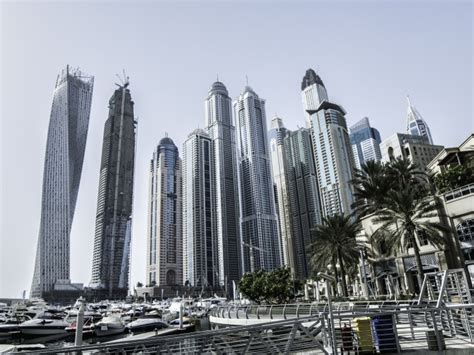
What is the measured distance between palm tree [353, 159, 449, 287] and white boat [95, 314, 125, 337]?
3812 cm

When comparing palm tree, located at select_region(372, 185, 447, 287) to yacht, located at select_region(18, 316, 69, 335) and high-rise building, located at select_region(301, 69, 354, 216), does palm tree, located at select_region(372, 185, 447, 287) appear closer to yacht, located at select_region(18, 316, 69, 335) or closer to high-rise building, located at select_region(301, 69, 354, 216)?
yacht, located at select_region(18, 316, 69, 335)

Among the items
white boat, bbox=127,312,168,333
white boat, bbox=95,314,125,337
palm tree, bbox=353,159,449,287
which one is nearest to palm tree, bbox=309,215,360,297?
palm tree, bbox=353,159,449,287

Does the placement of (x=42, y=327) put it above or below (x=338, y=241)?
below

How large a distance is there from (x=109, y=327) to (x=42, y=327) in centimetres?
996

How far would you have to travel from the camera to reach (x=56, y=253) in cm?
19338

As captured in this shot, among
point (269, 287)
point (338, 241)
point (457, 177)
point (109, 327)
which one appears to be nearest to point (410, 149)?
point (457, 177)

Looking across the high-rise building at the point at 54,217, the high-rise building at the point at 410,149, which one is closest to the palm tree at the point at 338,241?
the high-rise building at the point at 410,149

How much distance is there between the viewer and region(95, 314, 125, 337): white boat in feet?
166

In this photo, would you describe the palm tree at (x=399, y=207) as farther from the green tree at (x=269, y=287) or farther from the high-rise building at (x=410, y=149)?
the high-rise building at (x=410, y=149)

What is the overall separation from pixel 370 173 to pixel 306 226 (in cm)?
15379

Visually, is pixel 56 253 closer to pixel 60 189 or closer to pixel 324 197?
pixel 60 189

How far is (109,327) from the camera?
51750mm

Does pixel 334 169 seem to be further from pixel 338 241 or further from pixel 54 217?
pixel 54 217

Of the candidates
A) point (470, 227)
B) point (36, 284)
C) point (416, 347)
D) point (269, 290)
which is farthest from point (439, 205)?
point (36, 284)
